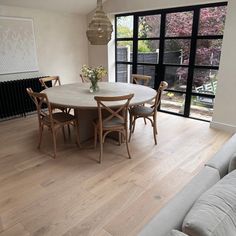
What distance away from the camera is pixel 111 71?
18.0 feet

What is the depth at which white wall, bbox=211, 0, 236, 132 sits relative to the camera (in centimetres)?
342

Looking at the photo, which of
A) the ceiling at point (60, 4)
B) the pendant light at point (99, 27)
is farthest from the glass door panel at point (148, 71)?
the pendant light at point (99, 27)

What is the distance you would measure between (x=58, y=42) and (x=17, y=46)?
Result: 3.10 ft

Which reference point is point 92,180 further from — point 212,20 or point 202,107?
point 212,20

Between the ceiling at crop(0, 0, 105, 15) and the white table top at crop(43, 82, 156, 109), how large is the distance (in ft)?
5.88

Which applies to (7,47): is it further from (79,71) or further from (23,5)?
(79,71)

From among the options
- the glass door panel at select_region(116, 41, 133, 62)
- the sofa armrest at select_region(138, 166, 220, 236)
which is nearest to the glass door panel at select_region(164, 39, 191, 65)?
the glass door panel at select_region(116, 41, 133, 62)

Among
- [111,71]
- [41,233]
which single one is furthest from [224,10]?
[41,233]

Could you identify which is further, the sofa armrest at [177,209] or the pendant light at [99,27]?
the pendant light at [99,27]

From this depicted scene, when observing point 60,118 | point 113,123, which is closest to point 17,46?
point 60,118

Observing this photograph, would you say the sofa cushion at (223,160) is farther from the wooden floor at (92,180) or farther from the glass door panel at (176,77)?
the glass door panel at (176,77)

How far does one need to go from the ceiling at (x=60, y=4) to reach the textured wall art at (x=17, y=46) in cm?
27

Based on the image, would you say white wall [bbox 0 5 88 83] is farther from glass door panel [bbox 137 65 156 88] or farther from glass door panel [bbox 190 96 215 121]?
glass door panel [bbox 190 96 215 121]

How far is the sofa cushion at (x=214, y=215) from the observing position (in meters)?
0.88
